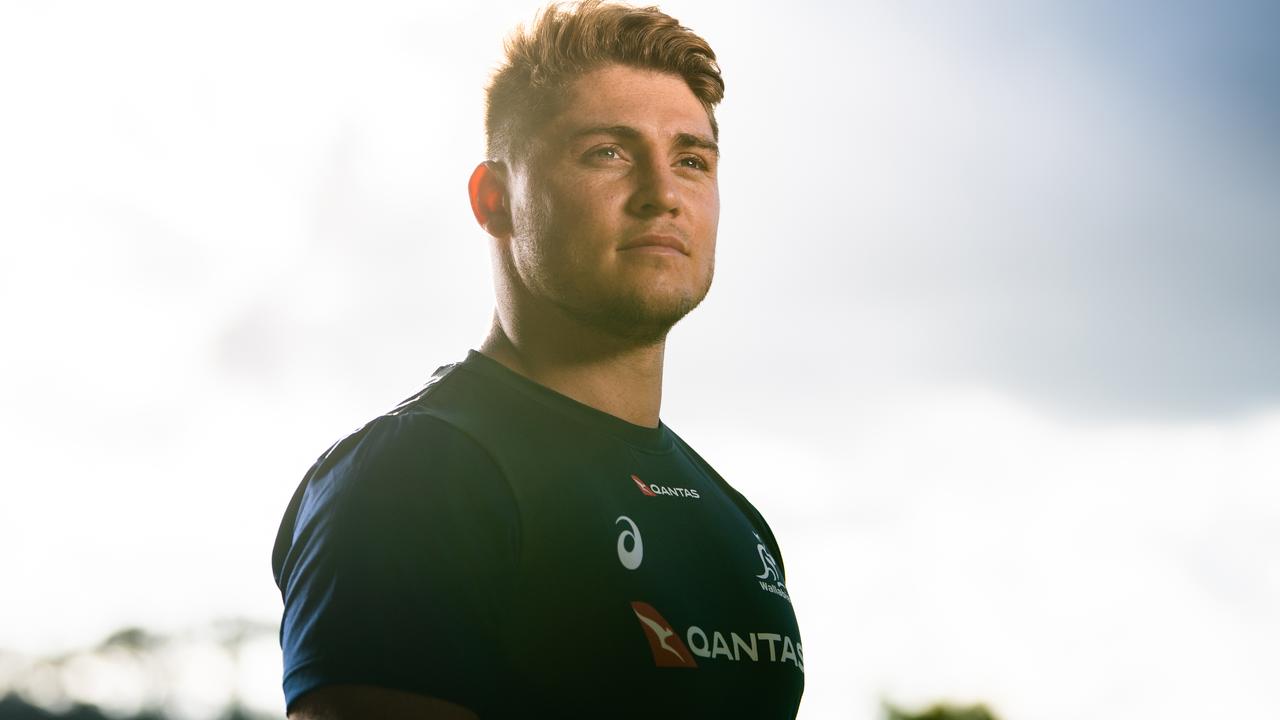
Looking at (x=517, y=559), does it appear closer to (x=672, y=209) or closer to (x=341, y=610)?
(x=341, y=610)

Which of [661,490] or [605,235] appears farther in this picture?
[661,490]

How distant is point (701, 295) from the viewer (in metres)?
2.98

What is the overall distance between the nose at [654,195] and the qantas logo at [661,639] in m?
0.98

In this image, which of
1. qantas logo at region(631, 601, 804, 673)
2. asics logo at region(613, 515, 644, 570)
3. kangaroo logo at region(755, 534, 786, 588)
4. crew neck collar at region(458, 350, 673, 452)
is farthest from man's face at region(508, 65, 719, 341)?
qantas logo at region(631, 601, 804, 673)

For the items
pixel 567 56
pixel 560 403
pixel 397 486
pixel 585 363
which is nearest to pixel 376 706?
pixel 397 486

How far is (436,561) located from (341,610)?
0.20 m

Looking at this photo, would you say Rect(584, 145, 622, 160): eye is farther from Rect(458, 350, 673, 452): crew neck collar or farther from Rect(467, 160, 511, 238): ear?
Rect(458, 350, 673, 452): crew neck collar

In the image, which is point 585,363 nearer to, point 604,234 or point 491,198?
point 604,234

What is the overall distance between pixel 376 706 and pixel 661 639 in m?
0.69

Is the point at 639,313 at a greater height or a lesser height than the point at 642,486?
greater

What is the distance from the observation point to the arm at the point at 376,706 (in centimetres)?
201

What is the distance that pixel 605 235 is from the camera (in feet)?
9.28

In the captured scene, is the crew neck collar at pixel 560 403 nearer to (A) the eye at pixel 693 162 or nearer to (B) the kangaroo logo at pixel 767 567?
(B) the kangaroo logo at pixel 767 567

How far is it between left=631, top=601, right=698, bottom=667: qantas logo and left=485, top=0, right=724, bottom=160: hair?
1282 mm
